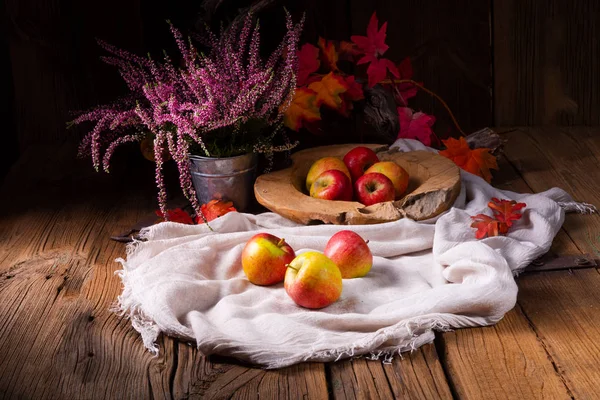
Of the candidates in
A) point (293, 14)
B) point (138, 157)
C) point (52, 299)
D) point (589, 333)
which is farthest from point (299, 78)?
point (589, 333)

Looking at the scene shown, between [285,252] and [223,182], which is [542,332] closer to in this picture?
[285,252]

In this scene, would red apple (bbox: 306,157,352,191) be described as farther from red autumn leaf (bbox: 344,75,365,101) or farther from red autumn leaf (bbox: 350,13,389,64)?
red autumn leaf (bbox: 350,13,389,64)

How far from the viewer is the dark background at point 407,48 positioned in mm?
2881

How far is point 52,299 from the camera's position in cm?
185

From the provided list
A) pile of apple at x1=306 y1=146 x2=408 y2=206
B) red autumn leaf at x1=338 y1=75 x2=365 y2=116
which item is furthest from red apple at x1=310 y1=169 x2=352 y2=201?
red autumn leaf at x1=338 y1=75 x2=365 y2=116

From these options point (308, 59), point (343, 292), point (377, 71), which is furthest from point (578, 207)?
point (308, 59)

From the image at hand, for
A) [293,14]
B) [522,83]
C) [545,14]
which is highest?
[293,14]

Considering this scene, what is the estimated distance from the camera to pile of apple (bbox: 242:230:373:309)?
1.70m

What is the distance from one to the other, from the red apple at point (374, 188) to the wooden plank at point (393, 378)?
24.8 inches

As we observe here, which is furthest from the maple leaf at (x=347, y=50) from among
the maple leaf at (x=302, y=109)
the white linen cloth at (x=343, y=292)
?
the white linen cloth at (x=343, y=292)

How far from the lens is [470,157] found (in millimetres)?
2512

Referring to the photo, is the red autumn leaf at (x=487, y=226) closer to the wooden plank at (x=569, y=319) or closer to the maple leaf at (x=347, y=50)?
the wooden plank at (x=569, y=319)

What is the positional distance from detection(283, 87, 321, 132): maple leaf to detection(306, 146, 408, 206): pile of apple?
25cm

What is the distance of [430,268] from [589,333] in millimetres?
414
